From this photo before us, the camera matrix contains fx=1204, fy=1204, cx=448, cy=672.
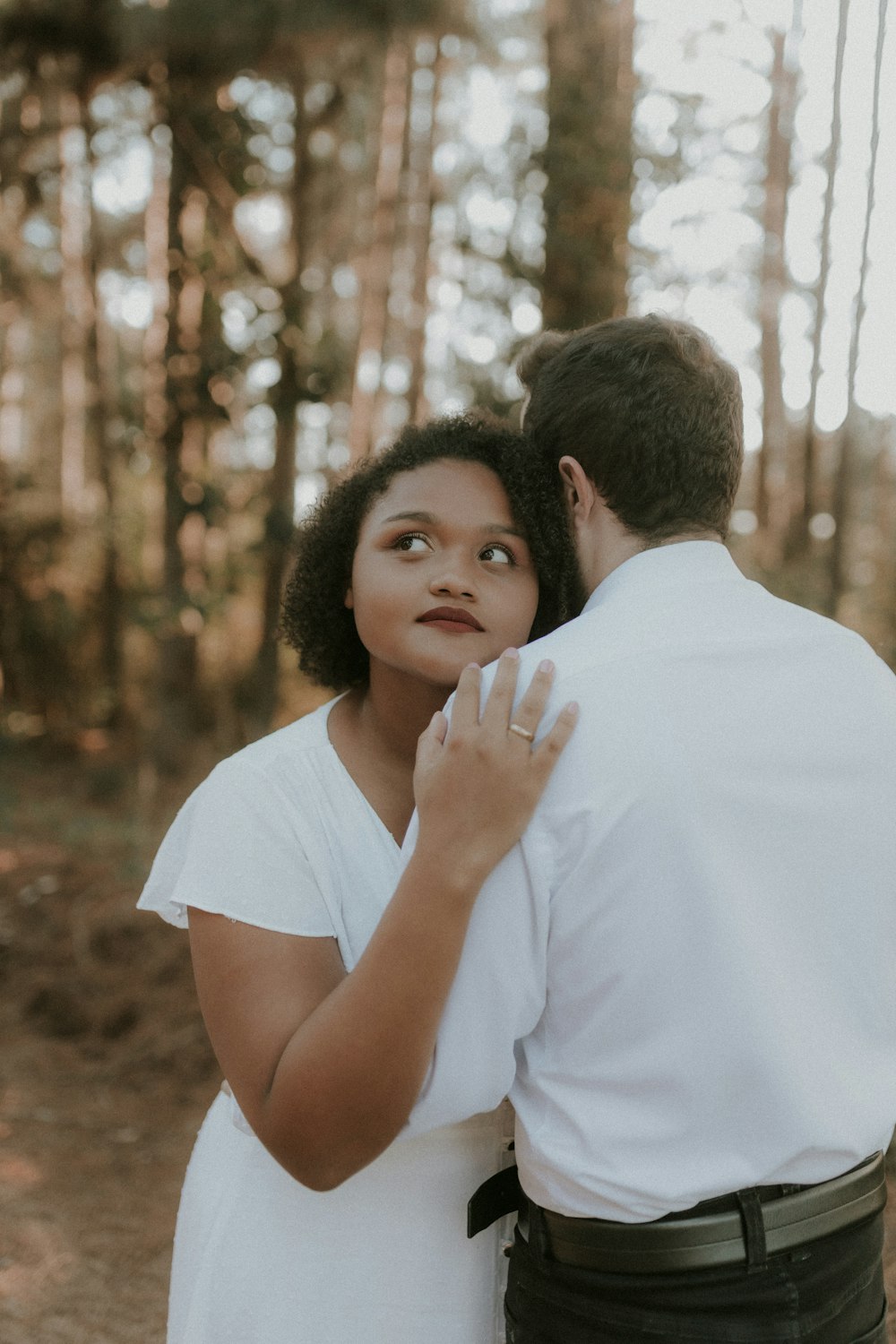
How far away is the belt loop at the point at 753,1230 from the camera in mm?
1412

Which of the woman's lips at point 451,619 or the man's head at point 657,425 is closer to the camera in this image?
the man's head at point 657,425

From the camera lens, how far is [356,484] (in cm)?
219

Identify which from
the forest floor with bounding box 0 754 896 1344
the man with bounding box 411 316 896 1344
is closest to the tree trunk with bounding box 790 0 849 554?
the forest floor with bounding box 0 754 896 1344

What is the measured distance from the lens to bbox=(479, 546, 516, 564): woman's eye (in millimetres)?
1949

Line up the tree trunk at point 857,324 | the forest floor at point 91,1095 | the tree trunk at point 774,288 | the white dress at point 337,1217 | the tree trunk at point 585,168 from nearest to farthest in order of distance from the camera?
the white dress at point 337,1217 < the forest floor at point 91,1095 < the tree trunk at point 585,168 < the tree trunk at point 857,324 < the tree trunk at point 774,288

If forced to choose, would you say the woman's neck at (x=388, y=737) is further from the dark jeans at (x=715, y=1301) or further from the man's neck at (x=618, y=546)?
the dark jeans at (x=715, y=1301)

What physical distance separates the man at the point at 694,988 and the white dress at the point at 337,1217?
222 millimetres

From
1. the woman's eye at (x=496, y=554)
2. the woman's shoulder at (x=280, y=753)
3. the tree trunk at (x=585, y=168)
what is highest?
the tree trunk at (x=585, y=168)

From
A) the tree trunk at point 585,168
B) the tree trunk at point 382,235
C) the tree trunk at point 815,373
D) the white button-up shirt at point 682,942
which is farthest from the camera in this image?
the tree trunk at point 815,373

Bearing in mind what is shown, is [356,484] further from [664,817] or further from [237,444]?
[237,444]

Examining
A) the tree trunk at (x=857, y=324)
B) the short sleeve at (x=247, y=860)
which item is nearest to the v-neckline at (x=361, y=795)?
the short sleeve at (x=247, y=860)

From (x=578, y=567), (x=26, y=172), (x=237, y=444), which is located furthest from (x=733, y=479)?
(x=237, y=444)

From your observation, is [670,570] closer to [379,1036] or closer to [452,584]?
[452,584]

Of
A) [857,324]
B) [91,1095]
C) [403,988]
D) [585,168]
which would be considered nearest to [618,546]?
[403,988]
